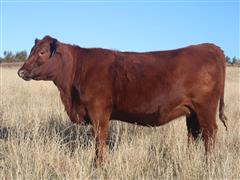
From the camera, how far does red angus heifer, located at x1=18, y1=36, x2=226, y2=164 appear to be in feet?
20.7

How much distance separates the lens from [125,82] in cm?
639

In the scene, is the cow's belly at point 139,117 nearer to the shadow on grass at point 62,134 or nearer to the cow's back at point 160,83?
the cow's back at point 160,83

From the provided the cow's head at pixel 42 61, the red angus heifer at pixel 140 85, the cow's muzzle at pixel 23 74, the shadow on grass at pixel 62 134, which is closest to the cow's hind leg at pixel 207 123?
the red angus heifer at pixel 140 85

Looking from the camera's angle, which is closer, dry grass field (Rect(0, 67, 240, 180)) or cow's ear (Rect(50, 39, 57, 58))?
dry grass field (Rect(0, 67, 240, 180))

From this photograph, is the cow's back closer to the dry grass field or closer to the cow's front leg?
the cow's front leg

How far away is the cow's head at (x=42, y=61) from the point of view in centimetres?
648

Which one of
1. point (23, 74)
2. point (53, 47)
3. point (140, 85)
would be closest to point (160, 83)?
point (140, 85)

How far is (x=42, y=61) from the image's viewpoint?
655cm

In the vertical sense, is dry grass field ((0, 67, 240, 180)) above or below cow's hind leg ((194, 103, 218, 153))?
below

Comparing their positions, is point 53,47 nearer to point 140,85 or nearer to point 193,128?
point 140,85

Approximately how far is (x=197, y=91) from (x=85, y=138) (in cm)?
221

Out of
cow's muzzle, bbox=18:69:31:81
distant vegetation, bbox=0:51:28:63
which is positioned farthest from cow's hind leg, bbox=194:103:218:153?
distant vegetation, bbox=0:51:28:63

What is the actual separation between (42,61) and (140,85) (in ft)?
Result: 5.16

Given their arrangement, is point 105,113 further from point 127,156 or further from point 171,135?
point 171,135
